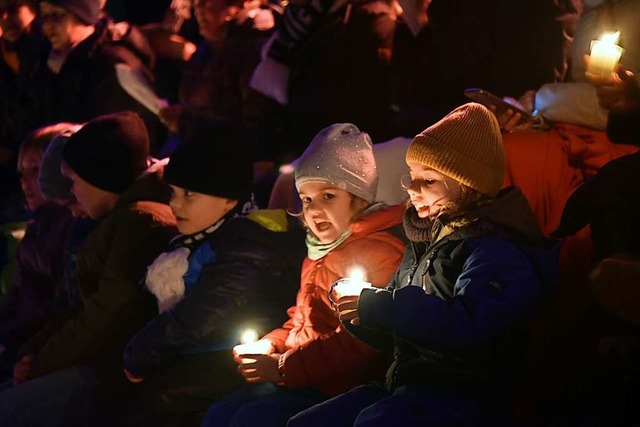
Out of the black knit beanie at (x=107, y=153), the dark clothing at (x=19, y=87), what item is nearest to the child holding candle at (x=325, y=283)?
the black knit beanie at (x=107, y=153)

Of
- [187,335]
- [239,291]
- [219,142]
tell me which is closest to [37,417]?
[187,335]

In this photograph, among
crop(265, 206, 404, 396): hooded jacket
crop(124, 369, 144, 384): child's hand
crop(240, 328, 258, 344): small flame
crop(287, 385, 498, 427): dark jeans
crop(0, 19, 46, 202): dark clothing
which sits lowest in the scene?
crop(0, 19, 46, 202): dark clothing

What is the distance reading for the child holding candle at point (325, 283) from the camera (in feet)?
10.6

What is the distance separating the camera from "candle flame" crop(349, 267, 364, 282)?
293cm

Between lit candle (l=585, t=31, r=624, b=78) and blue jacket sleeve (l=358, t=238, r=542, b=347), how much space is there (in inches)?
30.1

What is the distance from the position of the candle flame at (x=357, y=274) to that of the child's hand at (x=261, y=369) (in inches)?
18.5

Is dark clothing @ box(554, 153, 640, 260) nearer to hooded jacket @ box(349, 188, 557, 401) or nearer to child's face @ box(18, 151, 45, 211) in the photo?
hooded jacket @ box(349, 188, 557, 401)

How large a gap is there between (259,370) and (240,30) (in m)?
2.85

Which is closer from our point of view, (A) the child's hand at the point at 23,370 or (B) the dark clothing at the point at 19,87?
(A) the child's hand at the point at 23,370

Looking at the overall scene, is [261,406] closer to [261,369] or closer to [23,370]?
→ [261,369]

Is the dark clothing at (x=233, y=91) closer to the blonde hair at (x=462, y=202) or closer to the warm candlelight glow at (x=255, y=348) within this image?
the warm candlelight glow at (x=255, y=348)

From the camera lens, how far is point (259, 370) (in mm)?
3320

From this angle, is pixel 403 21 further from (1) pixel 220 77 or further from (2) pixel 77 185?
(2) pixel 77 185

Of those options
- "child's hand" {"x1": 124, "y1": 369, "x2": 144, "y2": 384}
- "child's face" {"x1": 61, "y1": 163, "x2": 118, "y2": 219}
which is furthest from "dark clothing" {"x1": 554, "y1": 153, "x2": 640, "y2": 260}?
"child's face" {"x1": 61, "y1": 163, "x2": 118, "y2": 219}
